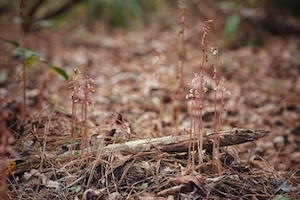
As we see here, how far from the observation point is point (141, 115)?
2756 mm

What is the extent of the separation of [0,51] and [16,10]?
178cm

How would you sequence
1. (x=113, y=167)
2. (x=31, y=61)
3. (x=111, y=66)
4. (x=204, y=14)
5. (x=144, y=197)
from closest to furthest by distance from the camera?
(x=144, y=197)
(x=113, y=167)
(x=31, y=61)
(x=111, y=66)
(x=204, y=14)

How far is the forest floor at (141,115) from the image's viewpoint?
1550mm

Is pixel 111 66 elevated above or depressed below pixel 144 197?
above

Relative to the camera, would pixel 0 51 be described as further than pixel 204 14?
No

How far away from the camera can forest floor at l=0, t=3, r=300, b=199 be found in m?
1.55

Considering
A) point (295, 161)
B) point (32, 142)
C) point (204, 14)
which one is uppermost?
point (204, 14)

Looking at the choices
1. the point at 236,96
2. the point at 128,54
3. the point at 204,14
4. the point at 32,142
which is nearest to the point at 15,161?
the point at 32,142

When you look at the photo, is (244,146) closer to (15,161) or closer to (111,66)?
(15,161)

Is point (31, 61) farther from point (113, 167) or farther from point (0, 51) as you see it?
point (0, 51)

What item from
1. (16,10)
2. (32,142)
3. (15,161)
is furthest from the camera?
(16,10)

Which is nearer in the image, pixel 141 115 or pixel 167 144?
pixel 167 144

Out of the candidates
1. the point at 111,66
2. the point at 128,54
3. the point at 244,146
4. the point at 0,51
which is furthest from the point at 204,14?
the point at 244,146

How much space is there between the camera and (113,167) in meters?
1.58
